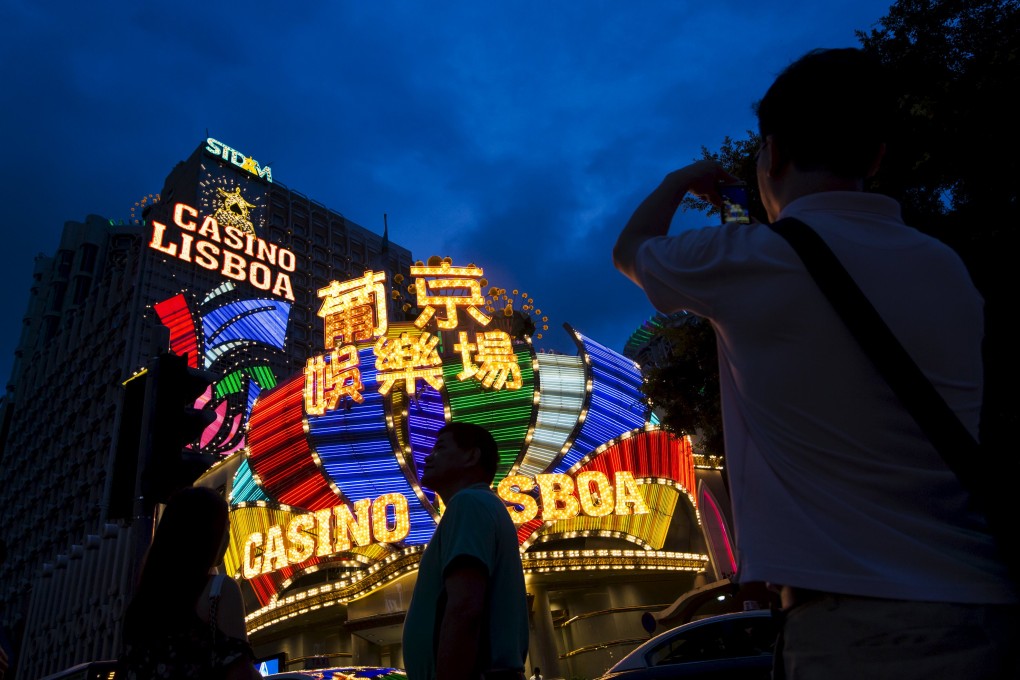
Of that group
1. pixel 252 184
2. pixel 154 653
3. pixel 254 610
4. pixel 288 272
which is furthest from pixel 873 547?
pixel 252 184

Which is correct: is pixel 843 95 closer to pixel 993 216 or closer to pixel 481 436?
pixel 481 436

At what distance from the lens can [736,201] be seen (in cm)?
189

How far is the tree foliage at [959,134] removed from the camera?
366 inches

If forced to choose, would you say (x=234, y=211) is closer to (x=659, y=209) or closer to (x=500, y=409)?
(x=500, y=409)

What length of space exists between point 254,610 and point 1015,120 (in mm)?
18941

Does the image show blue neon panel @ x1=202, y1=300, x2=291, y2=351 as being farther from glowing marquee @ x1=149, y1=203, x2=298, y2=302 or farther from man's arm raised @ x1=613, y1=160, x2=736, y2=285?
man's arm raised @ x1=613, y1=160, x2=736, y2=285

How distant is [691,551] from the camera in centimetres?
1933

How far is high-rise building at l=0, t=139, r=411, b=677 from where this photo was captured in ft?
110

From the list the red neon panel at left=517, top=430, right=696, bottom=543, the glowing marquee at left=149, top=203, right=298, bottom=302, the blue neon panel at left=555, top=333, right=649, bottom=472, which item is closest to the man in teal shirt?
the red neon panel at left=517, top=430, right=696, bottom=543

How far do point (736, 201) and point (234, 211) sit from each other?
56777 millimetres

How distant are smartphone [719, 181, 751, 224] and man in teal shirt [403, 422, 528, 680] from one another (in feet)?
4.49

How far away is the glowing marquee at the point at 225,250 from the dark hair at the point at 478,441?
155 ft

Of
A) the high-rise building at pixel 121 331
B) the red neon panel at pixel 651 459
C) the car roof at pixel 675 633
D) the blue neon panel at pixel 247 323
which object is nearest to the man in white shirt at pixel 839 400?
the car roof at pixel 675 633

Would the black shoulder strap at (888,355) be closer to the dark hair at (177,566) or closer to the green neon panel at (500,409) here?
the dark hair at (177,566)
